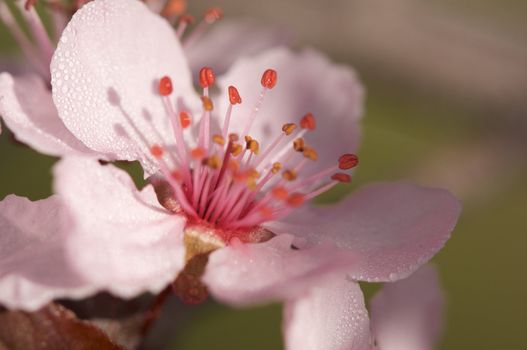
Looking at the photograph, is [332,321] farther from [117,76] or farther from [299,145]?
[117,76]

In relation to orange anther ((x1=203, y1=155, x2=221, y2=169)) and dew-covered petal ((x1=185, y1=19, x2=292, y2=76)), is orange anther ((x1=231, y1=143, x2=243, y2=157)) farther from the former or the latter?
dew-covered petal ((x1=185, y1=19, x2=292, y2=76))

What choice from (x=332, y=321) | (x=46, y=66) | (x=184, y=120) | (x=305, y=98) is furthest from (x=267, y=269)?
(x=46, y=66)

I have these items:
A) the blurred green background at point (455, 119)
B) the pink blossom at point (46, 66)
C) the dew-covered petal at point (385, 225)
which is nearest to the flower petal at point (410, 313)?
the dew-covered petal at point (385, 225)

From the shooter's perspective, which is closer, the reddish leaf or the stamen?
the reddish leaf

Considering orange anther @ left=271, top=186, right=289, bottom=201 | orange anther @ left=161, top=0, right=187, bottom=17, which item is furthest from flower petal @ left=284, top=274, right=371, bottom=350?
orange anther @ left=161, top=0, right=187, bottom=17

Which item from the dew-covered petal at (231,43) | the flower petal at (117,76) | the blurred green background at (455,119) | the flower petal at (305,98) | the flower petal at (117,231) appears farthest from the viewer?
the blurred green background at (455,119)

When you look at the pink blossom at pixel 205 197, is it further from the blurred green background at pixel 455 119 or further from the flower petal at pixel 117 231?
the blurred green background at pixel 455 119
